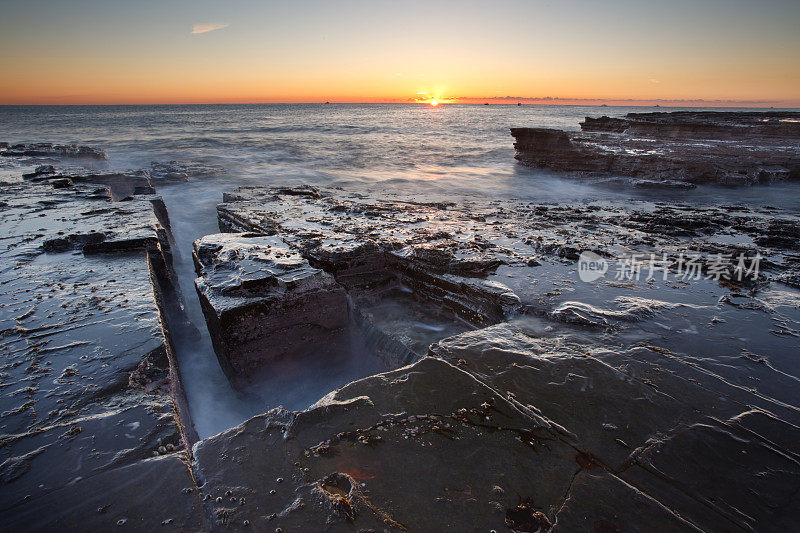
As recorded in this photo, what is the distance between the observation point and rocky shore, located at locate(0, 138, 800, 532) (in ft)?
4.24

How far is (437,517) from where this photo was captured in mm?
1228

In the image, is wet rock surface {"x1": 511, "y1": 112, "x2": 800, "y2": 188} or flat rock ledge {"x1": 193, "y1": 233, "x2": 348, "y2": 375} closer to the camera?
flat rock ledge {"x1": 193, "y1": 233, "x2": 348, "y2": 375}

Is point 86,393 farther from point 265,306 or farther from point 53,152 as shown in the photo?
point 53,152

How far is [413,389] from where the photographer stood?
1819 mm

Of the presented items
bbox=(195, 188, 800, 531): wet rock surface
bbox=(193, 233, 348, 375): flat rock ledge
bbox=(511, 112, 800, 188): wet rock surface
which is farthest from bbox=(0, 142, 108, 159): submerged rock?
bbox=(511, 112, 800, 188): wet rock surface

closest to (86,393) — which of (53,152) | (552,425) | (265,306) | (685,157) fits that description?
(265,306)

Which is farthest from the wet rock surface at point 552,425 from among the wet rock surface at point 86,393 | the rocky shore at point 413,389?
the wet rock surface at point 86,393

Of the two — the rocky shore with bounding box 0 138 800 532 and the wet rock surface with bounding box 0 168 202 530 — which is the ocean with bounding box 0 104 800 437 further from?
the wet rock surface with bounding box 0 168 202 530

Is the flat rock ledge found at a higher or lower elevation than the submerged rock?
lower

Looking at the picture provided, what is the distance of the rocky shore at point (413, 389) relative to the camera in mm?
1293

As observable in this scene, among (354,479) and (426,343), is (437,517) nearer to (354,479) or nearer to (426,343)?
(354,479)

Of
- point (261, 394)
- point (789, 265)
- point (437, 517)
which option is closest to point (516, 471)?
point (437, 517)

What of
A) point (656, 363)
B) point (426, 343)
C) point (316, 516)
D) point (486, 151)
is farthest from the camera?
point (486, 151)

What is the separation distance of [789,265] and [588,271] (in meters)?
2.23
